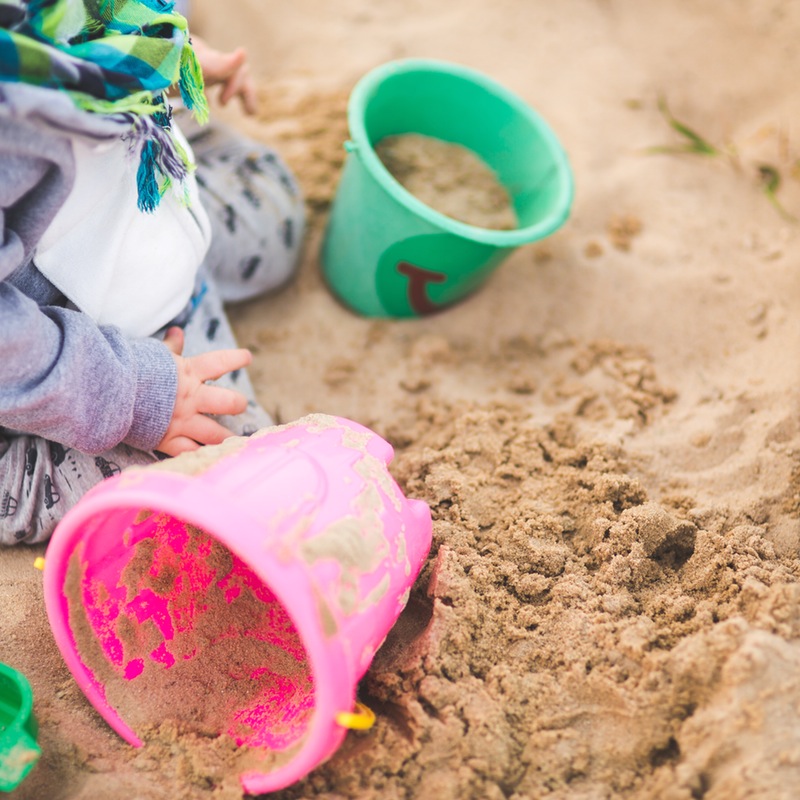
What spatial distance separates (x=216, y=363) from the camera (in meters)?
1.18

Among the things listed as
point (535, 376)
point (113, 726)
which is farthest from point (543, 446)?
point (113, 726)

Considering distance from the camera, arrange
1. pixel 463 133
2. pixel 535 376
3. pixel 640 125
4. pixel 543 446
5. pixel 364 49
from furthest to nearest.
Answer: pixel 364 49 → pixel 640 125 → pixel 463 133 → pixel 535 376 → pixel 543 446

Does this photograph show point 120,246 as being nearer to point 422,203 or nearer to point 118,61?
point 118,61

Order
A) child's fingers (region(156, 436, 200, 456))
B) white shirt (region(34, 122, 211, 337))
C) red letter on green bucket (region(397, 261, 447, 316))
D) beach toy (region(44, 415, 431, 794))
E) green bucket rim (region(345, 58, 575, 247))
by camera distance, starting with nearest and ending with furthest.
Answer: beach toy (region(44, 415, 431, 794)) → white shirt (region(34, 122, 211, 337)) → child's fingers (region(156, 436, 200, 456)) → green bucket rim (region(345, 58, 575, 247)) → red letter on green bucket (region(397, 261, 447, 316))

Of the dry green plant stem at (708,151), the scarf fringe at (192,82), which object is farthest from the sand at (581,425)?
the scarf fringe at (192,82)

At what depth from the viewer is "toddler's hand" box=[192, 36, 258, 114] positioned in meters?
1.54

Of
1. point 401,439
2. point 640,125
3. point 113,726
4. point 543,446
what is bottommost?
point 113,726

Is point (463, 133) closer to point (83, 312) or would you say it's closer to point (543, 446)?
point (543, 446)

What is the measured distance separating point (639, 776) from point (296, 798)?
1.35 ft

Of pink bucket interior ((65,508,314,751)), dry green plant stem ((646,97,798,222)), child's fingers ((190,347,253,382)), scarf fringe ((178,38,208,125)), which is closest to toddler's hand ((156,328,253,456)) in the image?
child's fingers ((190,347,253,382))

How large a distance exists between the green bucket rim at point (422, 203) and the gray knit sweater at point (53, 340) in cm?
49

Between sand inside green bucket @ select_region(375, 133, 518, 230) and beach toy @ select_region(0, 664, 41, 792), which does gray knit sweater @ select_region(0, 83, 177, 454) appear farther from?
sand inside green bucket @ select_region(375, 133, 518, 230)

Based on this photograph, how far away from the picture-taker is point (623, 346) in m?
1.50

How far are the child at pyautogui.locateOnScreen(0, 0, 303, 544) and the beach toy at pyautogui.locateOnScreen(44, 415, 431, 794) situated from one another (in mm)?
155
